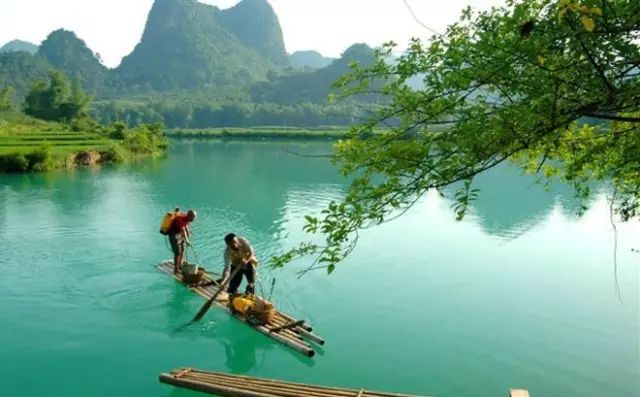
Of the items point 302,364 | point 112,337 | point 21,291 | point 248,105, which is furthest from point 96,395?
point 248,105

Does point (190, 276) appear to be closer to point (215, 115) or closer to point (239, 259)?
point (239, 259)

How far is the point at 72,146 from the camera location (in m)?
43.2

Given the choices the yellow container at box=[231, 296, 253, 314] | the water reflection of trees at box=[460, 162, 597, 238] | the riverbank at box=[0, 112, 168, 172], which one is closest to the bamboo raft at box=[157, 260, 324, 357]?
the yellow container at box=[231, 296, 253, 314]

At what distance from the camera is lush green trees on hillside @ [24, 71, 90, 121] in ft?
251

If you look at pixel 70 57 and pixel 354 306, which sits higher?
pixel 70 57

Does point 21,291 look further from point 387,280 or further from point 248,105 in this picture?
point 248,105

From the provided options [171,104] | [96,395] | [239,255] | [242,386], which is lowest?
[96,395]

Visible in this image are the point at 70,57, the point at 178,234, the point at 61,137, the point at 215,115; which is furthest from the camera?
the point at 70,57

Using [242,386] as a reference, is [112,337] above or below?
below

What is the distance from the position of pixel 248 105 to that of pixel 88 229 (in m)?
120

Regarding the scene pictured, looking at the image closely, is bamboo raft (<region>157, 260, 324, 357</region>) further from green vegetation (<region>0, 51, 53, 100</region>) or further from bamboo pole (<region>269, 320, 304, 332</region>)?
green vegetation (<region>0, 51, 53, 100</region>)

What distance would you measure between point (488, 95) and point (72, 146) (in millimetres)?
44709

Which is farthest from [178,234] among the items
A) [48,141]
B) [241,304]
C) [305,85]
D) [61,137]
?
[305,85]

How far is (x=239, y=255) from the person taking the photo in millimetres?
10656
